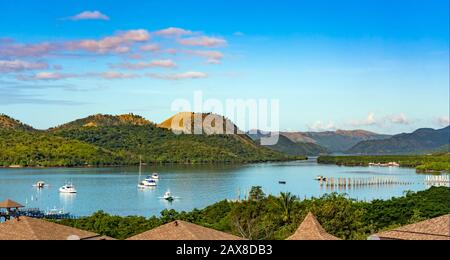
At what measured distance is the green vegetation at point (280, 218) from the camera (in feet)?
55.2

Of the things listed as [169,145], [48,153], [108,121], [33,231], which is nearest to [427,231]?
[33,231]

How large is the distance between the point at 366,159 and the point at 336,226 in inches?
3806

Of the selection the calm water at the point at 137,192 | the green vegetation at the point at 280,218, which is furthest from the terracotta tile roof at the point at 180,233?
the calm water at the point at 137,192

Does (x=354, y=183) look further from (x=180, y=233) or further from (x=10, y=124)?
(x=10, y=124)

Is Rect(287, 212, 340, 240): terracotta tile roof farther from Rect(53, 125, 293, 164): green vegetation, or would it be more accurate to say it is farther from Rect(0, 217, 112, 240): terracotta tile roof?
Rect(53, 125, 293, 164): green vegetation

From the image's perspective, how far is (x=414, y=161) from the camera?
99.4 metres

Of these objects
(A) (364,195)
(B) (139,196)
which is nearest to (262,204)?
(B) (139,196)

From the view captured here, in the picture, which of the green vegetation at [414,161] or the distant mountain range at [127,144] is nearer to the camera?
the green vegetation at [414,161]

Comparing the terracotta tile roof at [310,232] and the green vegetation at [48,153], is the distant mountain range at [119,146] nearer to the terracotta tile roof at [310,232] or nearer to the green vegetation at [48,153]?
the green vegetation at [48,153]

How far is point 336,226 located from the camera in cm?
1705

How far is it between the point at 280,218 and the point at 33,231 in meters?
13.4

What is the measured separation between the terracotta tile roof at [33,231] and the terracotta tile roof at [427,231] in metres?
3.88
